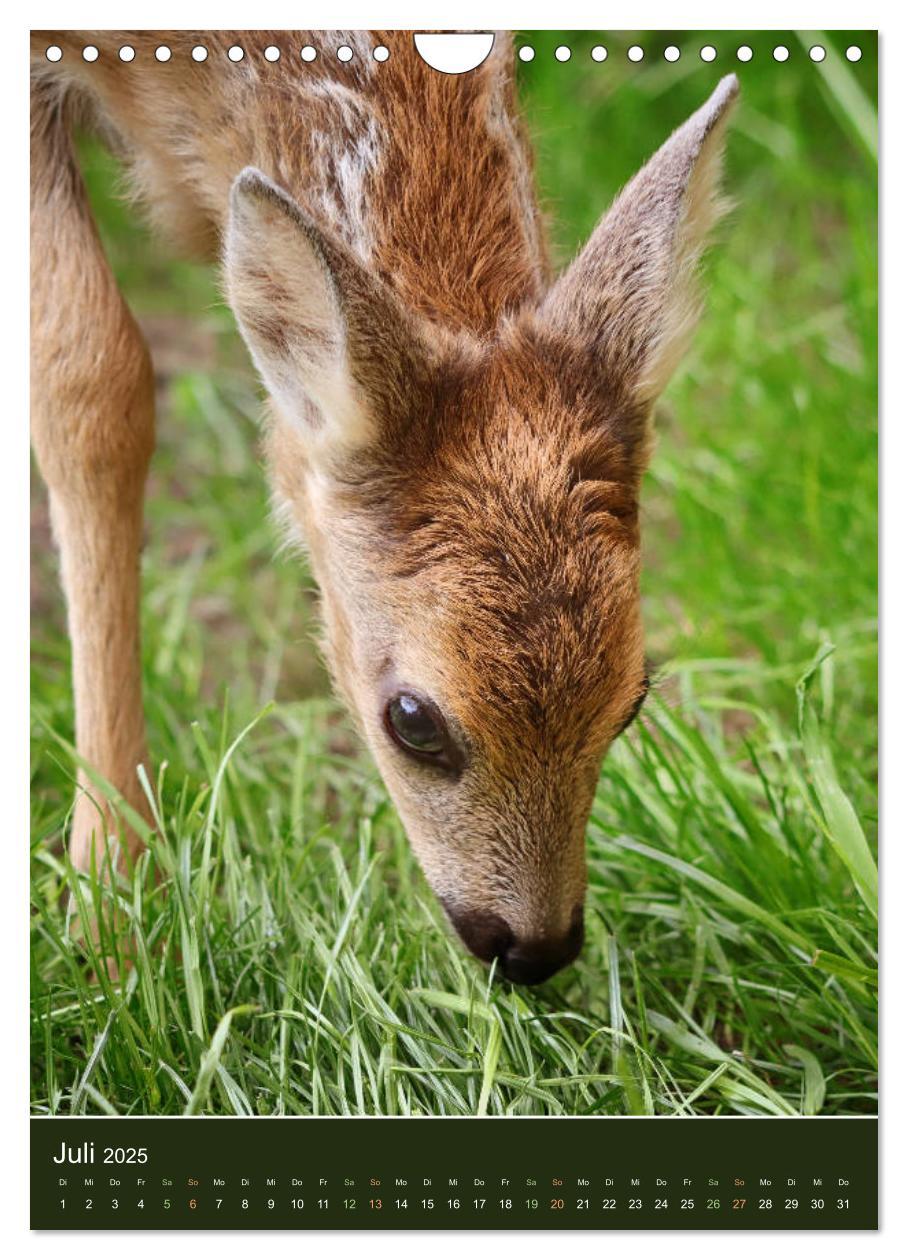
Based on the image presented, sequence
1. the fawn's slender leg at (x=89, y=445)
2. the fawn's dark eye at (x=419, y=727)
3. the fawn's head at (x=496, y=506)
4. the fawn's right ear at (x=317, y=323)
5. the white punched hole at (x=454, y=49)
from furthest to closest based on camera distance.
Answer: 1. the fawn's slender leg at (x=89, y=445)
2. the white punched hole at (x=454, y=49)
3. the fawn's dark eye at (x=419, y=727)
4. the fawn's head at (x=496, y=506)
5. the fawn's right ear at (x=317, y=323)

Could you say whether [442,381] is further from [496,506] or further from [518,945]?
[518,945]

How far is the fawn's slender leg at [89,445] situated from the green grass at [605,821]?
5.2 inches

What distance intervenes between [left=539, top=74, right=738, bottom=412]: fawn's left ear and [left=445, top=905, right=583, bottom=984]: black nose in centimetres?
→ 116

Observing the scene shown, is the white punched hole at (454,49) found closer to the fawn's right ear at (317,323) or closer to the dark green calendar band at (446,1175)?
the fawn's right ear at (317,323)

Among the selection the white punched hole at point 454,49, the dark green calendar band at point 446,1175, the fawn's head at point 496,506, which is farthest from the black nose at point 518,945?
the white punched hole at point 454,49

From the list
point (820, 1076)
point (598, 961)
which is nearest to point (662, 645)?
point (598, 961)


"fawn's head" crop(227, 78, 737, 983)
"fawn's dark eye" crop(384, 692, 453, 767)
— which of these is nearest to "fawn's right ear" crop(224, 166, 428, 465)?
"fawn's head" crop(227, 78, 737, 983)

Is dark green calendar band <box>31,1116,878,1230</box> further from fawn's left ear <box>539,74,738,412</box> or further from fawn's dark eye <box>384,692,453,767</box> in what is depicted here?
fawn's left ear <box>539,74,738,412</box>

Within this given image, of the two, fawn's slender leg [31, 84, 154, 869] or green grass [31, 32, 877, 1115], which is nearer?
green grass [31, 32, 877, 1115]

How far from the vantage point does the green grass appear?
3639mm

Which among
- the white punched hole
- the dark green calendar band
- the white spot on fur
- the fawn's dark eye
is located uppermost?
the white punched hole

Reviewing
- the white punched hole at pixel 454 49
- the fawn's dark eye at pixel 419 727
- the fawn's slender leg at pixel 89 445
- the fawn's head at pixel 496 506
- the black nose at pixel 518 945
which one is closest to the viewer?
the fawn's head at pixel 496 506

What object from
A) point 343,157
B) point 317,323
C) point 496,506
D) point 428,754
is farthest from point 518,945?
point 343,157

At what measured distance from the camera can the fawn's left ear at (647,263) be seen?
11.0ft
